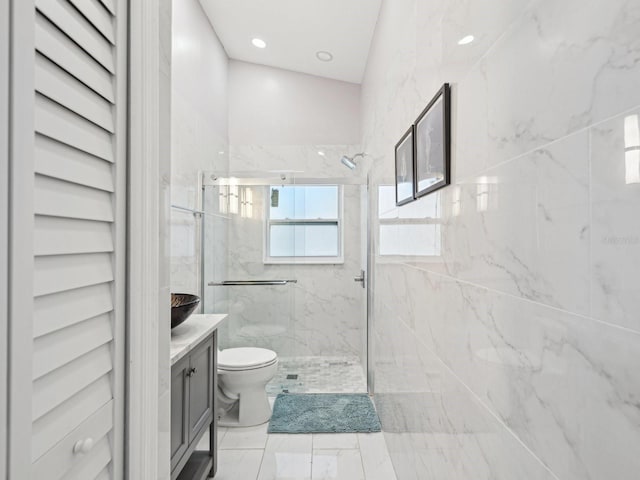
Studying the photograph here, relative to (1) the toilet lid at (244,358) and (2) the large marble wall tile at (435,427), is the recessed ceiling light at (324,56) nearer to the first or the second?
(2) the large marble wall tile at (435,427)

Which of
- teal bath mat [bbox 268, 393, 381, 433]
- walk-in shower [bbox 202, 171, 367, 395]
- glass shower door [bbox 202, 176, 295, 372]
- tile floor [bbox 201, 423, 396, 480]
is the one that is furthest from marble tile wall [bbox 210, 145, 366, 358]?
tile floor [bbox 201, 423, 396, 480]

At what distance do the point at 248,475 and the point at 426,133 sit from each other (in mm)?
1898

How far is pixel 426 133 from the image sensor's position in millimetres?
1479

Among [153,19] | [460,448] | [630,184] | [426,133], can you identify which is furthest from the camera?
[426,133]

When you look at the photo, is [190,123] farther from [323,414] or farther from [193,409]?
[323,414]

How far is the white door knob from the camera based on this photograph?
2.35 ft

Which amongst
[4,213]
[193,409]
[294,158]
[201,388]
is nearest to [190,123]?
[294,158]

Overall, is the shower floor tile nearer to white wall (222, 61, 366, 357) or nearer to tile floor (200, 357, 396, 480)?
white wall (222, 61, 366, 357)

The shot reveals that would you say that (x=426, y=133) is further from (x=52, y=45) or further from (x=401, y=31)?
(x=52, y=45)

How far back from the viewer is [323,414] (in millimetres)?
2756

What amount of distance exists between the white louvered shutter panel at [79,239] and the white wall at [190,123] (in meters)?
1.67

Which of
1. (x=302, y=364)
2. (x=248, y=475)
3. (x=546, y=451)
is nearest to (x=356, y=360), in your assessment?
(x=302, y=364)

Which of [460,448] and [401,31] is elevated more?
[401,31]

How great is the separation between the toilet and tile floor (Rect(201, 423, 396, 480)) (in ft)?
0.24
